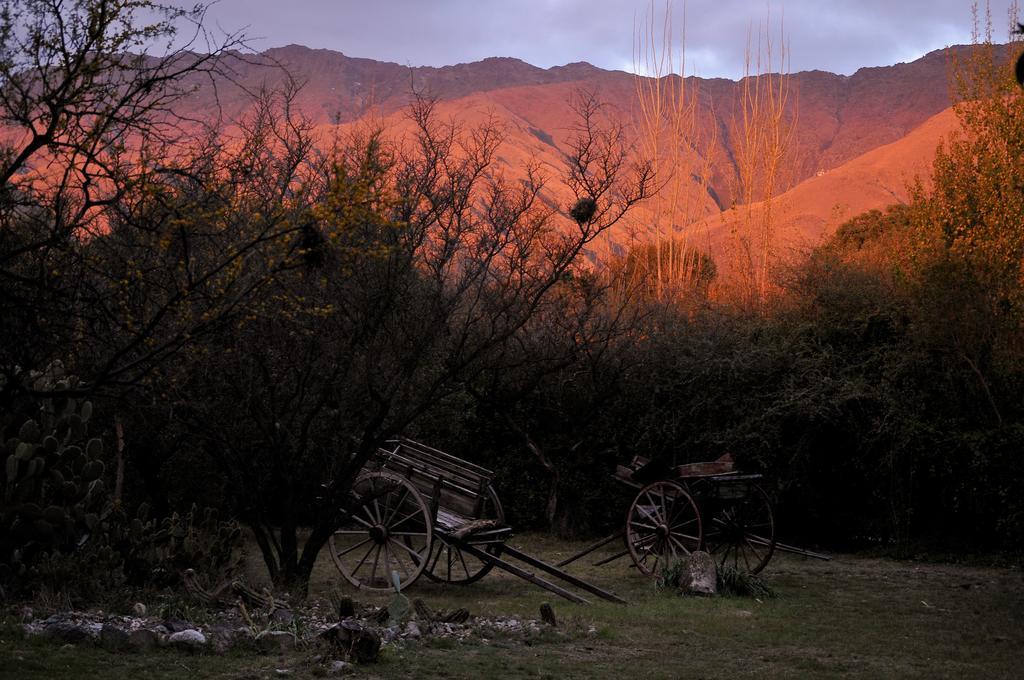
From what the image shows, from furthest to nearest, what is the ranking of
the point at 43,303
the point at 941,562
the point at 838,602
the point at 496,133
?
the point at 941,562
the point at 496,133
the point at 838,602
the point at 43,303

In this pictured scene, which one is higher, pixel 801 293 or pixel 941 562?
pixel 801 293

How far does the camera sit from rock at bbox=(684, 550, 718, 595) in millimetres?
9961

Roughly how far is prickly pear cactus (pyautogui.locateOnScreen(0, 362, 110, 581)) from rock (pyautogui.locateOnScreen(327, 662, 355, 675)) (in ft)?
9.27

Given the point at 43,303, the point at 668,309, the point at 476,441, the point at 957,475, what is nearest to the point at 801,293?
the point at 668,309

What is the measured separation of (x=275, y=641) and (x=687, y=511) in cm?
624

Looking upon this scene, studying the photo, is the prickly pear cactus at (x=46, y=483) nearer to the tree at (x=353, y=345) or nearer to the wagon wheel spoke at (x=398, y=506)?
the tree at (x=353, y=345)

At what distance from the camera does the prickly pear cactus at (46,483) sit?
24.7 ft

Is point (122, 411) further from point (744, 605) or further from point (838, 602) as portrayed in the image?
point (838, 602)

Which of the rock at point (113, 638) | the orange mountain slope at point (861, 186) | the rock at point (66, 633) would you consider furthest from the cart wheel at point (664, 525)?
the orange mountain slope at point (861, 186)

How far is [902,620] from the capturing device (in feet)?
29.5

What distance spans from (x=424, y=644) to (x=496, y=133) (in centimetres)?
597

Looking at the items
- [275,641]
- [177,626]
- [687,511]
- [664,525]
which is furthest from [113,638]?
[687,511]

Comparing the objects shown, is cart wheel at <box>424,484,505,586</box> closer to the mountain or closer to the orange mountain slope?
the orange mountain slope

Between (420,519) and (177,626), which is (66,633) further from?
(420,519)
